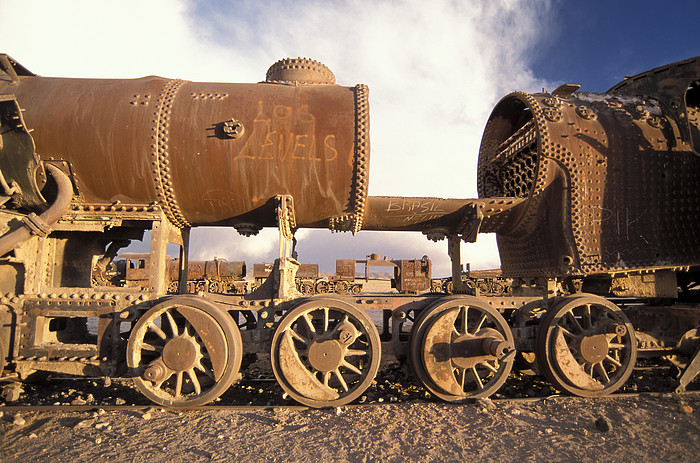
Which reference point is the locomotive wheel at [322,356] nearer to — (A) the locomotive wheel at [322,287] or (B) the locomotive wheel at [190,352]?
(B) the locomotive wheel at [190,352]

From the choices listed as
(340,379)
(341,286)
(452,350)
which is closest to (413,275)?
(341,286)

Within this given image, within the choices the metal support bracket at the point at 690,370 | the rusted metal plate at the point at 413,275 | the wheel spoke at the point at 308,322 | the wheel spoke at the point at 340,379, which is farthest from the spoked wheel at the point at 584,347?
the rusted metal plate at the point at 413,275

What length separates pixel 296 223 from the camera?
502cm

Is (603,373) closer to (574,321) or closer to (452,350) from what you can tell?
(574,321)

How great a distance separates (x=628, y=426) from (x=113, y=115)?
20.9ft

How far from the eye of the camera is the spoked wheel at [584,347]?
14.6ft

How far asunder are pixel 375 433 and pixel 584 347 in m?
2.71

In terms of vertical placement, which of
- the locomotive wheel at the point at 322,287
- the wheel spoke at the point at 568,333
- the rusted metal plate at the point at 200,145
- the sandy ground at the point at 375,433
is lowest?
the sandy ground at the point at 375,433

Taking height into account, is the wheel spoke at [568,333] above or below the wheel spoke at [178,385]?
above

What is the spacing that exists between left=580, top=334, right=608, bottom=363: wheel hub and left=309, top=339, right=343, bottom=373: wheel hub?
9.31ft

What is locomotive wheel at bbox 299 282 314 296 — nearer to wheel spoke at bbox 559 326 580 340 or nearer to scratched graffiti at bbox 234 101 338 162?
scratched graffiti at bbox 234 101 338 162

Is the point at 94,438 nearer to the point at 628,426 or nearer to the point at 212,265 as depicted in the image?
the point at 628,426

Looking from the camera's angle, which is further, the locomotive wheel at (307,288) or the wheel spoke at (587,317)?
the locomotive wheel at (307,288)

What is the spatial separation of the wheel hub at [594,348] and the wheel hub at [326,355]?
284 cm
